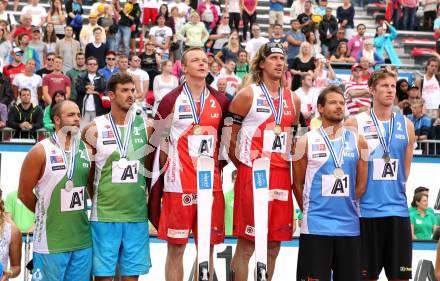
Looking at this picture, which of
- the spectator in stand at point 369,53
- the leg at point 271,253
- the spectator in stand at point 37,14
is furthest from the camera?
the spectator in stand at point 37,14

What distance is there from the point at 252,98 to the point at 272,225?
3.96 ft

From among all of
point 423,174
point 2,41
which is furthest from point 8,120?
point 423,174

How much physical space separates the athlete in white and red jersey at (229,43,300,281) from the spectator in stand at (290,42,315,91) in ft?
30.4

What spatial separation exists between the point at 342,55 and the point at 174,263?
40.4 ft

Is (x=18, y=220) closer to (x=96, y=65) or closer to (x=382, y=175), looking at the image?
(x=96, y=65)

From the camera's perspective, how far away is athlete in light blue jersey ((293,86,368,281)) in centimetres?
920

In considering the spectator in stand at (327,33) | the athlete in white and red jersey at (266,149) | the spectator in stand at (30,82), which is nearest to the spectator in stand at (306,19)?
the spectator in stand at (327,33)

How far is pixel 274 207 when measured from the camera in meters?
9.43

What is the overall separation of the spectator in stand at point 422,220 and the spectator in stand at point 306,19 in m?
8.01

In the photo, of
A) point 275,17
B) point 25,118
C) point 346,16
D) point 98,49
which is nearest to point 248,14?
point 275,17

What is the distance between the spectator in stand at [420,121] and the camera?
16.9 metres

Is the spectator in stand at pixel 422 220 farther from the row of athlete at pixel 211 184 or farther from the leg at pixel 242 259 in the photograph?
the leg at pixel 242 259

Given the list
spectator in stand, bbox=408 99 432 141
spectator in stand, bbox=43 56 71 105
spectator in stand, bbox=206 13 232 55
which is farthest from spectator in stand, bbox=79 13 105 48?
spectator in stand, bbox=408 99 432 141

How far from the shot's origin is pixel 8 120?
1620 cm
